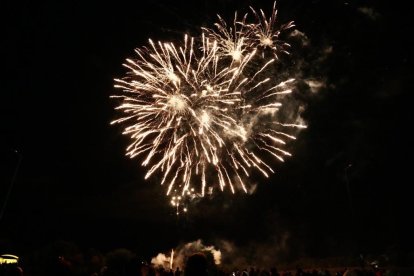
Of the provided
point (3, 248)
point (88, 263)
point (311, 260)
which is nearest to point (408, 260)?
point (311, 260)

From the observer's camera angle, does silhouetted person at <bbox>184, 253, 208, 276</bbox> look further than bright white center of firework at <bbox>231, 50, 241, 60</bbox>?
No

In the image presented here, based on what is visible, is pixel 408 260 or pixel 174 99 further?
pixel 408 260

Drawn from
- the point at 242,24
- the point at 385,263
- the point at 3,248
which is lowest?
the point at 385,263

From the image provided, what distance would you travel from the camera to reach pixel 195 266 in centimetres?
390

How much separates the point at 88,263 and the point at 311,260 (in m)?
34.0

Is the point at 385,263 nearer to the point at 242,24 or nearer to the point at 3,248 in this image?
the point at 242,24

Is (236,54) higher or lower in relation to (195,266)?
higher

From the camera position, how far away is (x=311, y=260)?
1793 inches

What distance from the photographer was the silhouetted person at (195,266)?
3885 millimetres

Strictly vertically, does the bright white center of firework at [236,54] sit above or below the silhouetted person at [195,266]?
Result: above

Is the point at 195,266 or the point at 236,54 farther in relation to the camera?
the point at 236,54

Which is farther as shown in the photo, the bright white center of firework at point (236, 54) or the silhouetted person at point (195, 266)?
the bright white center of firework at point (236, 54)

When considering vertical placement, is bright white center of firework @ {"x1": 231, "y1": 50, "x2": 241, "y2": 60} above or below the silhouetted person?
above

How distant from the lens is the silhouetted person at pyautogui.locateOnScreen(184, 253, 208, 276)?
3885 mm
